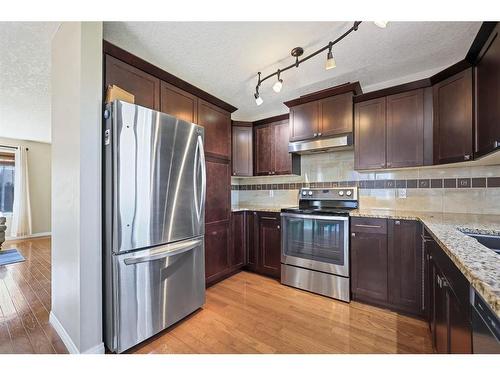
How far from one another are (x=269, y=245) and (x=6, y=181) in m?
6.66

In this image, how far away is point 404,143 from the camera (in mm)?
2236

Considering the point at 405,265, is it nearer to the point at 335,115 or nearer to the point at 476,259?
the point at 476,259

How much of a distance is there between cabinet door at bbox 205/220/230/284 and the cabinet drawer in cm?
148

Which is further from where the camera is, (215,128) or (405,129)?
(215,128)

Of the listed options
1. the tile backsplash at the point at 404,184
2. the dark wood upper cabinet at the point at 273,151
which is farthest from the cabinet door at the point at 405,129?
the dark wood upper cabinet at the point at 273,151

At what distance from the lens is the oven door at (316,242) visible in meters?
2.26

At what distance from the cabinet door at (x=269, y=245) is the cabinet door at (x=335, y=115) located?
4.05ft

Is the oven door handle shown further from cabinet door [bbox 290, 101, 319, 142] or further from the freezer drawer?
the freezer drawer

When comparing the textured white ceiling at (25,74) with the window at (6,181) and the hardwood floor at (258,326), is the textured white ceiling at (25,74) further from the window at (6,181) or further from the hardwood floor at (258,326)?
the hardwood floor at (258,326)

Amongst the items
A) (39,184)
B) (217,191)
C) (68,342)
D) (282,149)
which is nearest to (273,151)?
(282,149)

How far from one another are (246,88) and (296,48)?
0.93 m

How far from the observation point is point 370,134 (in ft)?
7.88
